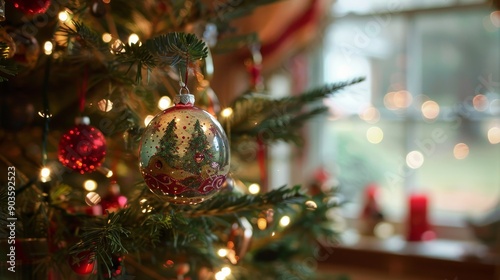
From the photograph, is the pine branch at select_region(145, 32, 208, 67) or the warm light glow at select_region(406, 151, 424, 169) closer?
the pine branch at select_region(145, 32, 208, 67)

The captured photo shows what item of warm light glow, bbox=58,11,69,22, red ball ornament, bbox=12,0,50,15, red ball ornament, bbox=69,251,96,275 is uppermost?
red ball ornament, bbox=12,0,50,15

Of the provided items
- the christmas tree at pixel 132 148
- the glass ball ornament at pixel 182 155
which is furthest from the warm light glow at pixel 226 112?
the glass ball ornament at pixel 182 155

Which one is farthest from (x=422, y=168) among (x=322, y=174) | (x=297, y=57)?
(x=297, y=57)

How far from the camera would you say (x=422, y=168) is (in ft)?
6.42

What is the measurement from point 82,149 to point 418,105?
138 cm

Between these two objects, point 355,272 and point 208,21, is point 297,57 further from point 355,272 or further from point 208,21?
point 208,21

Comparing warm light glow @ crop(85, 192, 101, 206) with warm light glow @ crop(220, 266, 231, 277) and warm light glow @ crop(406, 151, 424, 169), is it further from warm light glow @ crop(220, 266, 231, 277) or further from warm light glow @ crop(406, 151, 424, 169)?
warm light glow @ crop(406, 151, 424, 169)

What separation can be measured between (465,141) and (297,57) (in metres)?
0.63

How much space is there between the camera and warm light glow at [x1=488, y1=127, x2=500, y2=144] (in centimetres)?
184

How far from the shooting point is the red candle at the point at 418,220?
1857 mm

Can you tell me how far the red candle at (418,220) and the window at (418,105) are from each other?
9 cm

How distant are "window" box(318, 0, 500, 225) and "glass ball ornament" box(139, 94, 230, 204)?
126cm

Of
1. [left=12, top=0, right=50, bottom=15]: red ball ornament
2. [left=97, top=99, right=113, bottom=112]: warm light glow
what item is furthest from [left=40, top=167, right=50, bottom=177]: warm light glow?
[left=12, top=0, right=50, bottom=15]: red ball ornament

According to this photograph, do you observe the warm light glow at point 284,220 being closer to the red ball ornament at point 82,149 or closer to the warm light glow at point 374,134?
the red ball ornament at point 82,149
